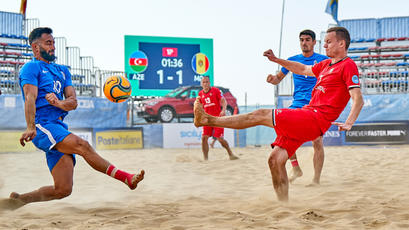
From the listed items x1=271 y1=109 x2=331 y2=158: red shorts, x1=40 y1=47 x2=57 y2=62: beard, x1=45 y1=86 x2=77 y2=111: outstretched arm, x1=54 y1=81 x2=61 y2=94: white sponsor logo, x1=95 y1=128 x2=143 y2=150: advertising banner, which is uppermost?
x1=40 y1=47 x2=57 y2=62: beard

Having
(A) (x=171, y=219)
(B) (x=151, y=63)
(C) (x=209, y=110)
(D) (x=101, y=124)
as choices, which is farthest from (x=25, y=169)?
(B) (x=151, y=63)

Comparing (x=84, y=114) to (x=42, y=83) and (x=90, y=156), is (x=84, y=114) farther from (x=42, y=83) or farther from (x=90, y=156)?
(x=90, y=156)

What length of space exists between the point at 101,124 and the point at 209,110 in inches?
320

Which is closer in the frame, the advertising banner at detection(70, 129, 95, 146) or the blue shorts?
the blue shorts

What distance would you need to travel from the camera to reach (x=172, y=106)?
18.1 meters

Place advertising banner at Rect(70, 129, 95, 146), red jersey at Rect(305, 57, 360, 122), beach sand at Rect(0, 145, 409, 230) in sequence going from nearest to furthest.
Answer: beach sand at Rect(0, 145, 409, 230) < red jersey at Rect(305, 57, 360, 122) < advertising banner at Rect(70, 129, 95, 146)

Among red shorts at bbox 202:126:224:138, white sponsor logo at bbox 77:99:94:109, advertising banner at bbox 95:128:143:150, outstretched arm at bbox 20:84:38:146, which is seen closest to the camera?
outstretched arm at bbox 20:84:38:146

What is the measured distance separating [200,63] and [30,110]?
20.9m

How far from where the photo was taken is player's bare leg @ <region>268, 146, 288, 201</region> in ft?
12.5

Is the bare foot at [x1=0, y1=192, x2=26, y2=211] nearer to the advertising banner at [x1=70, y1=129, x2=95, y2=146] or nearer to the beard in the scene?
the beard

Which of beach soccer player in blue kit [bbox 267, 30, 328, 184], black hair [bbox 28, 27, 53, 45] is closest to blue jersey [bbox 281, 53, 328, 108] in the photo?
beach soccer player in blue kit [bbox 267, 30, 328, 184]

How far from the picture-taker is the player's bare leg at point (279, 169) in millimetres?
3803

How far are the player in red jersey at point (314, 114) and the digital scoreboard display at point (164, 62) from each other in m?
19.4

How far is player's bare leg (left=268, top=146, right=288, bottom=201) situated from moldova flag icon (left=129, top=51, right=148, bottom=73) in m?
19.9
